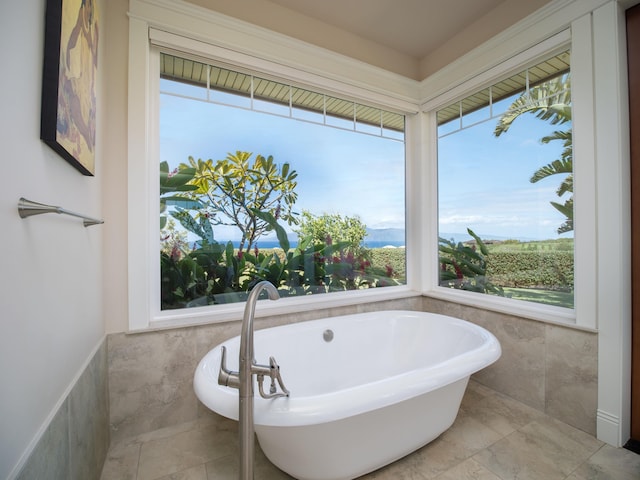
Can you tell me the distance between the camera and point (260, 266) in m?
2.21

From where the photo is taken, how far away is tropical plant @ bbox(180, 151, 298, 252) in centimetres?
204

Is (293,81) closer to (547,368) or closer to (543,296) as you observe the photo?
(543,296)

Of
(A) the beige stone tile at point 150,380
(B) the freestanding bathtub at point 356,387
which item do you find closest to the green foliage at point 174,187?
(A) the beige stone tile at point 150,380

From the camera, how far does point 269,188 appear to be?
2262 mm

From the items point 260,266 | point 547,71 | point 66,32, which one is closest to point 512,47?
point 547,71

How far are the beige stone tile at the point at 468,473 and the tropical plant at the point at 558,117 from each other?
4.97 feet

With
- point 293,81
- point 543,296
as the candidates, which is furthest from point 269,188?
point 543,296

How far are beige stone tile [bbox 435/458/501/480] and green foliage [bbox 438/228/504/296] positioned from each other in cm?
128

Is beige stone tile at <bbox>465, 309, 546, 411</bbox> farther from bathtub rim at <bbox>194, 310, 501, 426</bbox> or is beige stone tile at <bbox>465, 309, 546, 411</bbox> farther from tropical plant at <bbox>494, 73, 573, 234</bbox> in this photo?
bathtub rim at <bbox>194, 310, 501, 426</bbox>

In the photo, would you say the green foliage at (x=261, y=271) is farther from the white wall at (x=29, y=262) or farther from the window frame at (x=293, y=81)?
the white wall at (x=29, y=262)

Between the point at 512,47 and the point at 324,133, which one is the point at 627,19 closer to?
the point at 512,47

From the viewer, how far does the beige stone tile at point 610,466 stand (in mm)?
1384

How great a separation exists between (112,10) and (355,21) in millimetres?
1679

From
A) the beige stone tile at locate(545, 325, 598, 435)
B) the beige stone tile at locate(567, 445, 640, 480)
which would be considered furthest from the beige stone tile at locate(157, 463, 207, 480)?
the beige stone tile at locate(545, 325, 598, 435)
